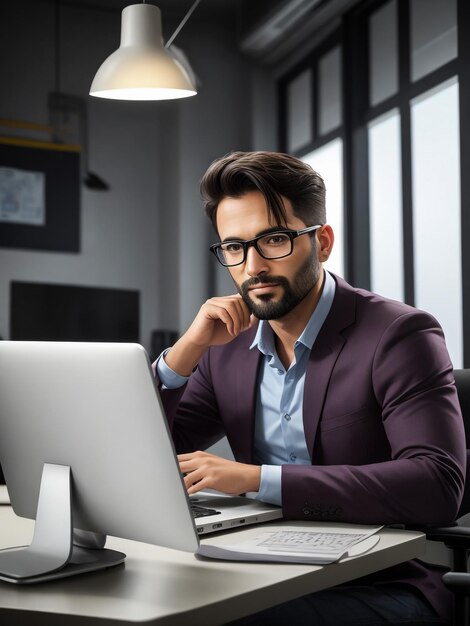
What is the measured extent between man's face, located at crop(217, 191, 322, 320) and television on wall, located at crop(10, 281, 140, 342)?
145 inches

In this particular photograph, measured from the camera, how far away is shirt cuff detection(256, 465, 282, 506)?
1.46 m

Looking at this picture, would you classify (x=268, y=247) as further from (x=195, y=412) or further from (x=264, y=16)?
(x=264, y=16)

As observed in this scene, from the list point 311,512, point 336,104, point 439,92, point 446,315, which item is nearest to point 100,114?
point 336,104

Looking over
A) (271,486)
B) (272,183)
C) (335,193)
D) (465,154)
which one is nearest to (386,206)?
(335,193)

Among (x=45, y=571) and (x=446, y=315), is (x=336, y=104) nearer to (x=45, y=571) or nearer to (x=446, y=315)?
(x=446, y=315)

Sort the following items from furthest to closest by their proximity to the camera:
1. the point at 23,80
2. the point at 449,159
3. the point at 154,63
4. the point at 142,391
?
the point at 23,80
the point at 449,159
the point at 154,63
the point at 142,391

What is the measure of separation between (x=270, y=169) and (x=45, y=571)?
1.00m

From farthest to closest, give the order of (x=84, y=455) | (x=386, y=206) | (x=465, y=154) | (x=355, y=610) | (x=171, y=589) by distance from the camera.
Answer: (x=386, y=206), (x=465, y=154), (x=355, y=610), (x=84, y=455), (x=171, y=589)

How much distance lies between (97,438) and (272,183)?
83 cm

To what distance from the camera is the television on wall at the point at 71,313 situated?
5340 millimetres

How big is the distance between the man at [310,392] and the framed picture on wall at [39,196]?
3.69 m

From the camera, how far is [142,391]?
3.53 feet

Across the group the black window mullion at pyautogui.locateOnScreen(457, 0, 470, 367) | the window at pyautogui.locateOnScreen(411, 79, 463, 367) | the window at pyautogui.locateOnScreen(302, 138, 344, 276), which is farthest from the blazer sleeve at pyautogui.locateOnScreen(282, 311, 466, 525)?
the window at pyautogui.locateOnScreen(302, 138, 344, 276)

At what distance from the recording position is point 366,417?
1.64 meters
